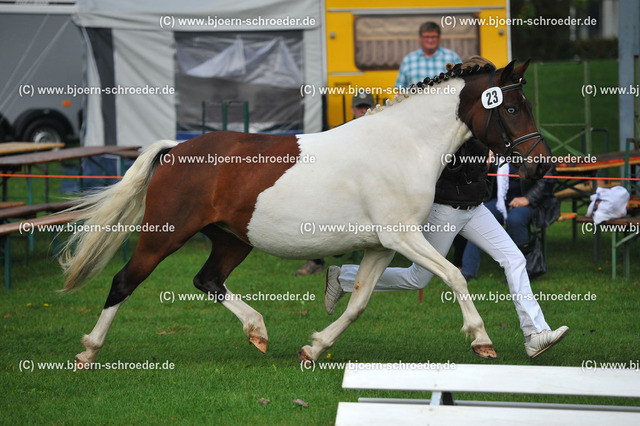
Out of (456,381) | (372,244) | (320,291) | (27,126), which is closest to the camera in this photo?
(456,381)

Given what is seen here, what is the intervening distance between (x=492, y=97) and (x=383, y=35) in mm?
7452

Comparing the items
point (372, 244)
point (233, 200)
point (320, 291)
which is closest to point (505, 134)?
point (372, 244)

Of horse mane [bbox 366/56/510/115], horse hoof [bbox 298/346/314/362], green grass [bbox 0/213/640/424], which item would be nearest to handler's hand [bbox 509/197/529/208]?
green grass [bbox 0/213/640/424]

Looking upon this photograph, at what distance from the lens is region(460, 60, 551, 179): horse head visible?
5742 millimetres

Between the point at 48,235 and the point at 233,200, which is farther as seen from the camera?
the point at 48,235

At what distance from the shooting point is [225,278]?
670cm

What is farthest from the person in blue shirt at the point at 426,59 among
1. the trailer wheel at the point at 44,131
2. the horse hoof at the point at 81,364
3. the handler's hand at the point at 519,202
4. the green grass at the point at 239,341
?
the trailer wheel at the point at 44,131

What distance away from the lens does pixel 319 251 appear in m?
6.14

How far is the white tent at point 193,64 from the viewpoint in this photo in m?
13.1

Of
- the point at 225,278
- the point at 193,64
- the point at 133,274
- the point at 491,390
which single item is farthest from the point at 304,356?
the point at 193,64

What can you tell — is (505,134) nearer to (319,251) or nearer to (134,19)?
(319,251)

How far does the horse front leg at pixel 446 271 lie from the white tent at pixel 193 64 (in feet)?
25.0

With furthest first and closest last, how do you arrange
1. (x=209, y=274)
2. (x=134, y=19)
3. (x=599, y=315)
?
(x=134, y=19) → (x=599, y=315) → (x=209, y=274)

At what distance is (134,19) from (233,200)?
25.6 feet
